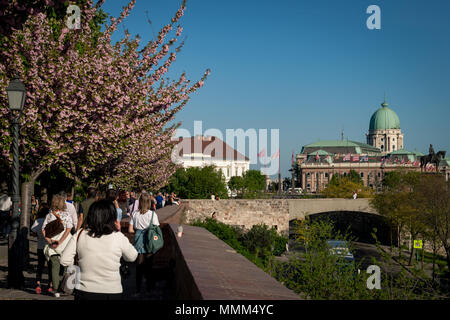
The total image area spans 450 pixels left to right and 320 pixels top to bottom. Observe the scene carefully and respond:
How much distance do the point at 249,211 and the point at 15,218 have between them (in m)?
49.0

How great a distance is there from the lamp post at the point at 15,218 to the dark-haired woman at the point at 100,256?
16.5 feet

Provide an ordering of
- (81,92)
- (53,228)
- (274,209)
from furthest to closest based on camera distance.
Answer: (274,209)
(81,92)
(53,228)

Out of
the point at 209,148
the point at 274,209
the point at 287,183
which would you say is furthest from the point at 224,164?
the point at 274,209

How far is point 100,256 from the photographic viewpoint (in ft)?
15.6

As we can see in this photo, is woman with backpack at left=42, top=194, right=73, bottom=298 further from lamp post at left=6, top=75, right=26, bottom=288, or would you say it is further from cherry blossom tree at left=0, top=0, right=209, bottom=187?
cherry blossom tree at left=0, top=0, right=209, bottom=187

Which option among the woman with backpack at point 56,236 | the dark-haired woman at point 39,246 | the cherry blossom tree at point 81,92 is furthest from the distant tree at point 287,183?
the woman with backpack at point 56,236

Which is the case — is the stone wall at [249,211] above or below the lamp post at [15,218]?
below

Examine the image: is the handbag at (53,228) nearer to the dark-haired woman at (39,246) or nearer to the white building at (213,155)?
the dark-haired woman at (39,246)

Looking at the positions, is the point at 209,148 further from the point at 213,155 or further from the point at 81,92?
the point at 81,92

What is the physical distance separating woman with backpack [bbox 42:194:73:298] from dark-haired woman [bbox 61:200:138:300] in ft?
12.4

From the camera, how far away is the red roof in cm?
12450

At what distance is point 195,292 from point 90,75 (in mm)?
11256

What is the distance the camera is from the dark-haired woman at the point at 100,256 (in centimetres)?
476

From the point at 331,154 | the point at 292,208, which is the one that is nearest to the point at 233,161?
the point at 331,154
